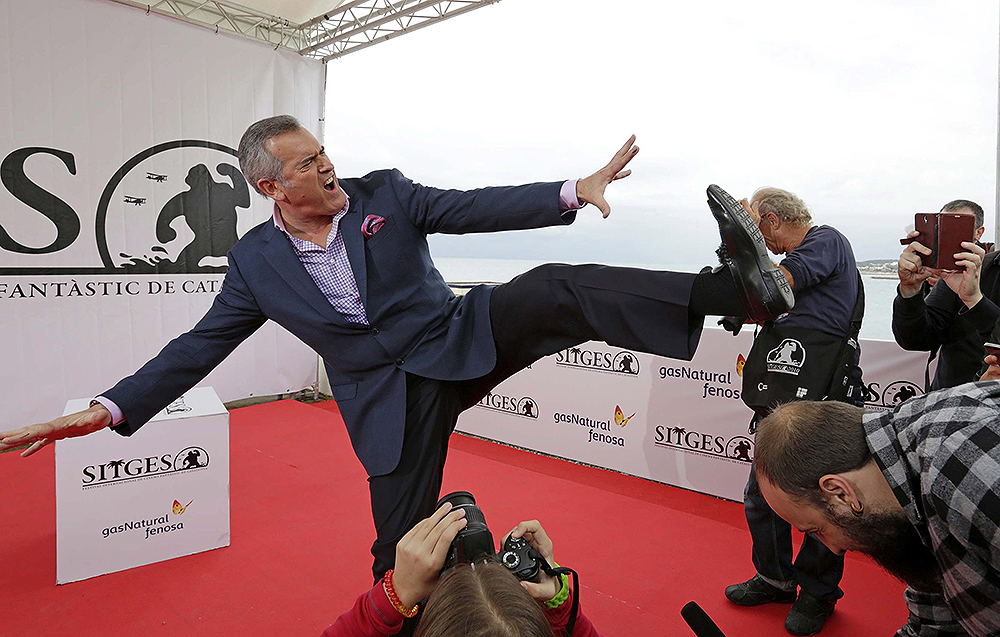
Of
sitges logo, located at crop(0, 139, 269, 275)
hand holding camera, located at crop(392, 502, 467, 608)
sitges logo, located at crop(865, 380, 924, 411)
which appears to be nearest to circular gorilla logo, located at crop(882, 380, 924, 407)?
sitges logo, located at crop(865, 380, 924, 411)

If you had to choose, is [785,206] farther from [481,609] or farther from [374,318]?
[481,609]

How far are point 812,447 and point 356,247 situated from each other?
4.03ft

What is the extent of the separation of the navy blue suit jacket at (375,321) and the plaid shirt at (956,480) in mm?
960

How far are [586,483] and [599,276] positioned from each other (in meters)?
2.62

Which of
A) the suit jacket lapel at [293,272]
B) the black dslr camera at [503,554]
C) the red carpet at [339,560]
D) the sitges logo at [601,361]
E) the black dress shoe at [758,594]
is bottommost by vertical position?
the red carpet at [339,560]

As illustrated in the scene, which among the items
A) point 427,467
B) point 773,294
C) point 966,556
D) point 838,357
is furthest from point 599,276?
point 838,357

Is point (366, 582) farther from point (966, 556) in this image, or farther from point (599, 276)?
point (966, 556)

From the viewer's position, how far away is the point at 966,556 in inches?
37.3

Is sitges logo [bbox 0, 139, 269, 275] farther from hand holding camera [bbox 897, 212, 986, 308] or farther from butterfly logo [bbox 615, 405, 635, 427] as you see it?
hand holding camera [bbox 897, 212, 986, 308]

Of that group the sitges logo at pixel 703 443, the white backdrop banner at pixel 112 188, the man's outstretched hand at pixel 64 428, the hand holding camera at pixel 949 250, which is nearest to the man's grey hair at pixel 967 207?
the hand holding camera at pixel 949 250

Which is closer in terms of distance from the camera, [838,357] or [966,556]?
[966,556]

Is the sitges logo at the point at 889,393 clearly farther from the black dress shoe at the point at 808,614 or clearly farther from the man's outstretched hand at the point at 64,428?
the man's outstretched hand at the point at 64,428

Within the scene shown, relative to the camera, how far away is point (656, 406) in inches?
153

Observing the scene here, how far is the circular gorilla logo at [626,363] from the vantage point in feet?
13.1
